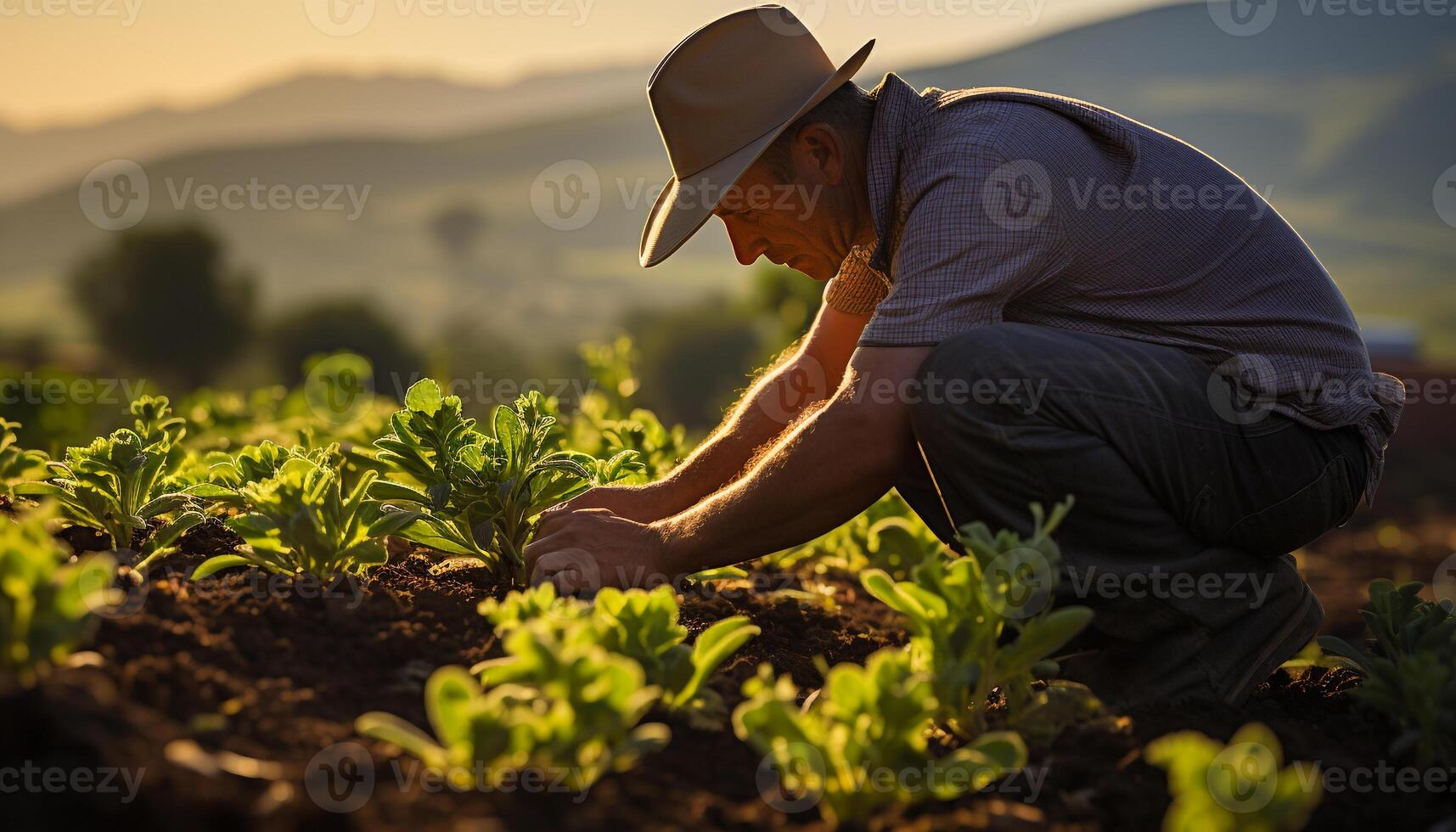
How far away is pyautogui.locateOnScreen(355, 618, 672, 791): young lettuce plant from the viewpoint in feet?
4.77

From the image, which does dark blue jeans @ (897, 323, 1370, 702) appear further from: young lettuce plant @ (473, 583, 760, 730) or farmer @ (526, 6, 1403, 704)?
young lettuce plant @ (473, 583, 760, 730)

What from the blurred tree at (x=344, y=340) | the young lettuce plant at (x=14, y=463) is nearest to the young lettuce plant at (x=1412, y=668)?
the young lettuce plant at (x=14, y=463)

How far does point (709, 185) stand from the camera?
2.87 meters

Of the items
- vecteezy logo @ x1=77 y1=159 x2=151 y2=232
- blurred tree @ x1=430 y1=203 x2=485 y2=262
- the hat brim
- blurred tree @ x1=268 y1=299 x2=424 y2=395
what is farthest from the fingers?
blurred tree @ x1=430 y1=203 x2=485 y2=262

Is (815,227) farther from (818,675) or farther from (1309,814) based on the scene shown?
(1309,814)

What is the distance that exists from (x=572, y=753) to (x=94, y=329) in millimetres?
39035

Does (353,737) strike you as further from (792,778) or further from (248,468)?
(248,468)

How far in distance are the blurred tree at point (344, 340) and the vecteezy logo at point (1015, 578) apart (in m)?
13.1

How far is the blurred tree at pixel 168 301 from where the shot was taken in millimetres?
31281

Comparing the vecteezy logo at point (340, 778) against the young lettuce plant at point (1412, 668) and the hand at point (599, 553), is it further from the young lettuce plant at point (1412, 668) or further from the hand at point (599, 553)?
the young lettuce plant at point (1412, 668)

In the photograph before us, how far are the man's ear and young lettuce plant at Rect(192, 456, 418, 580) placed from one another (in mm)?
1368

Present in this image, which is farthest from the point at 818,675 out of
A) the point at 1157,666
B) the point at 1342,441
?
the point at 1342,441

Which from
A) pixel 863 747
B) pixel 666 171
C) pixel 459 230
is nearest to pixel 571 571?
pixel 863 747

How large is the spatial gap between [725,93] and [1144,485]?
4.87 feet
